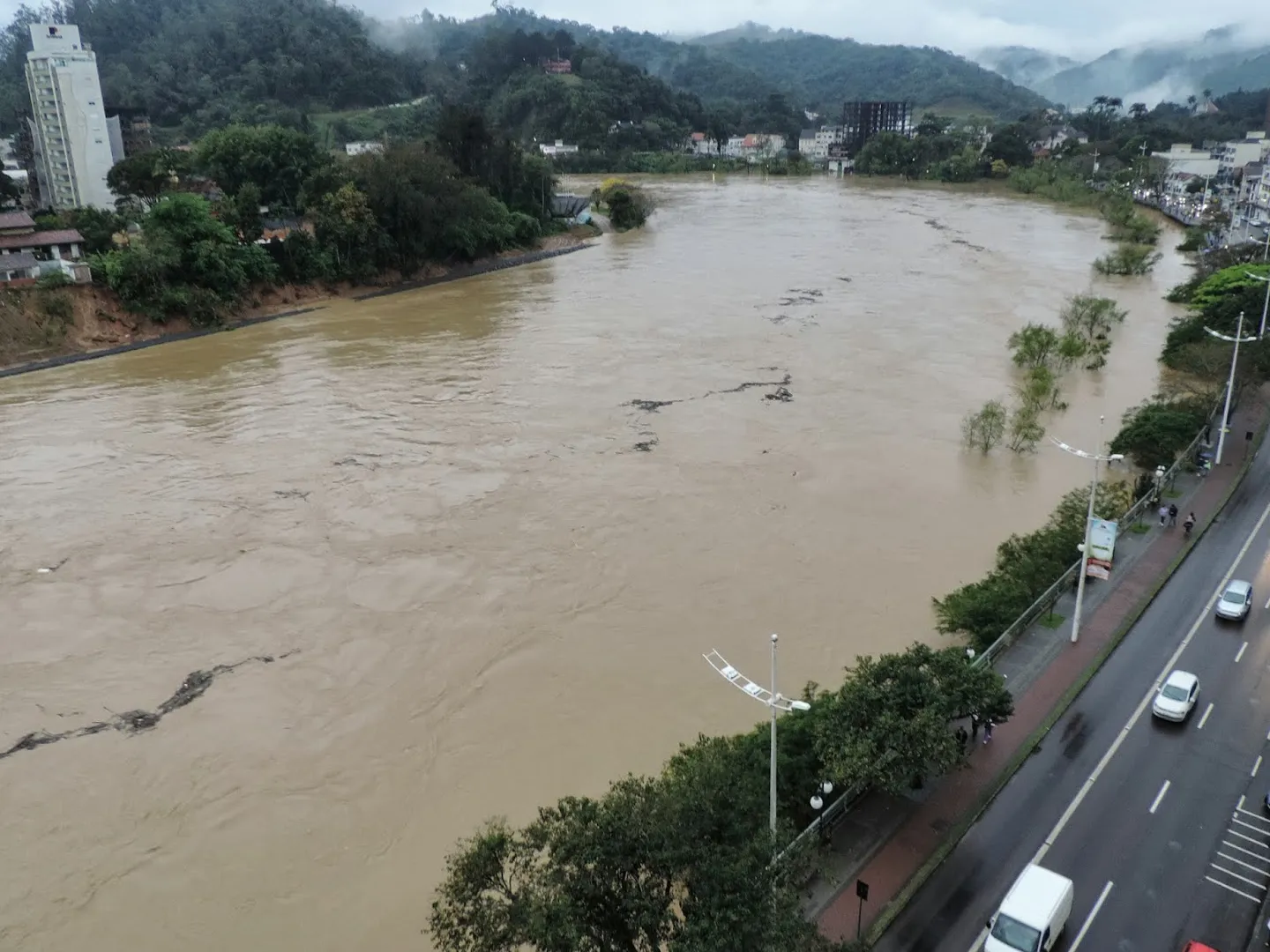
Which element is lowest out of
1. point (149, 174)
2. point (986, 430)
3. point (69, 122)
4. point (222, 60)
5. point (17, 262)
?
point (986, 430)

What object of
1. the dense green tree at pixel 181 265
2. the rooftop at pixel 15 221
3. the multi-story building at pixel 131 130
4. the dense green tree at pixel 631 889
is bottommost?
the dense green tree at pixel 631 889

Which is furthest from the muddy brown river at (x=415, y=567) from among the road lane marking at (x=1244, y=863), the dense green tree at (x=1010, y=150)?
the dense green tree at (x=1010, y=150)

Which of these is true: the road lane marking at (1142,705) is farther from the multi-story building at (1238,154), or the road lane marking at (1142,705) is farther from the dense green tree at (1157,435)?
the multi-story building at (1238,154)

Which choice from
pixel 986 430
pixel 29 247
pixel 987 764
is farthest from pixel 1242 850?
pixel 29 247

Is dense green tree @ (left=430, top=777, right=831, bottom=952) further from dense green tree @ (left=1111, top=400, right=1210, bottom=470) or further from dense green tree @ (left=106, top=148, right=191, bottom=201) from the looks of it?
dense green tree @ (left=106, top=148, right=191, bottom=201)

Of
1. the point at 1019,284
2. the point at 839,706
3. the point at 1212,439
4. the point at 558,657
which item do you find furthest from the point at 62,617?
the point at 1019,284

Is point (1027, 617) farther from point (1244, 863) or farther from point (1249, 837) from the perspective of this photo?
point (1244, 863)
